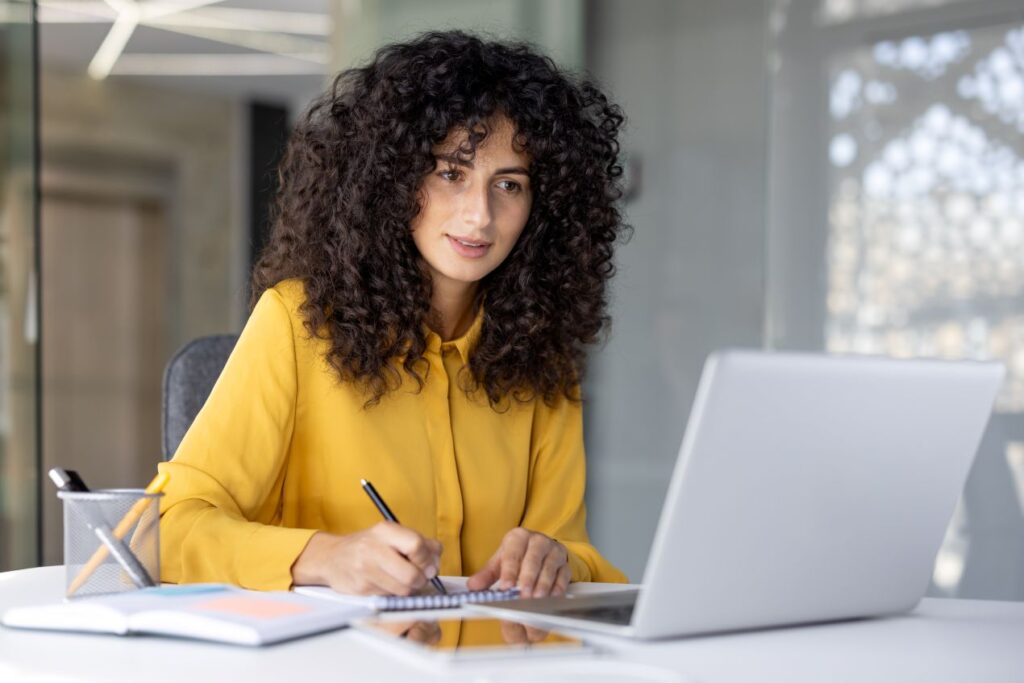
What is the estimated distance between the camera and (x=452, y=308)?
6.16 ft

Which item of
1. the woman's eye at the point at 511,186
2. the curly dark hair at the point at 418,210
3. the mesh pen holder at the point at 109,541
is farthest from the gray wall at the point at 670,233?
the mesh pen holder at the point at 109,541

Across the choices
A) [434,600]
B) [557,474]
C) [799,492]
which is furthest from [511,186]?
[799,492]

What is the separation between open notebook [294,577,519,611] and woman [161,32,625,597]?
31cm

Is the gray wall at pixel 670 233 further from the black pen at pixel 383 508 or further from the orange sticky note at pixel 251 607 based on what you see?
the orange sticky note at pixel 251 607

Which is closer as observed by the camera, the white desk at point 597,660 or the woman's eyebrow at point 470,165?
the white desk at point 597,660

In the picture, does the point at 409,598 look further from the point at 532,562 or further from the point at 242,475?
the point at 242,475

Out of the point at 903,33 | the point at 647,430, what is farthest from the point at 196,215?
the point at 903,33

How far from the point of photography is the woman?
166 cm

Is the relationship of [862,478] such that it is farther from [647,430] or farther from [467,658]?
[647,430]

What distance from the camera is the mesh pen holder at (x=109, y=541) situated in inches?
46.1

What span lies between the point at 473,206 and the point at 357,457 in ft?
1.23

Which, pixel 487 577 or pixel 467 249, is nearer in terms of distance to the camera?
pixel 487 577

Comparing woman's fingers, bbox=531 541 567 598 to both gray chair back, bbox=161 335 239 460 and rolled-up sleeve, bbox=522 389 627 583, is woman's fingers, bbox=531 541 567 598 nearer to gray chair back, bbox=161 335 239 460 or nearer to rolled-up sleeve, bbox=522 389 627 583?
rolled-up sleeve, bbox=522 389 627 583

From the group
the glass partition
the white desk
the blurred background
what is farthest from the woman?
the glass partition
